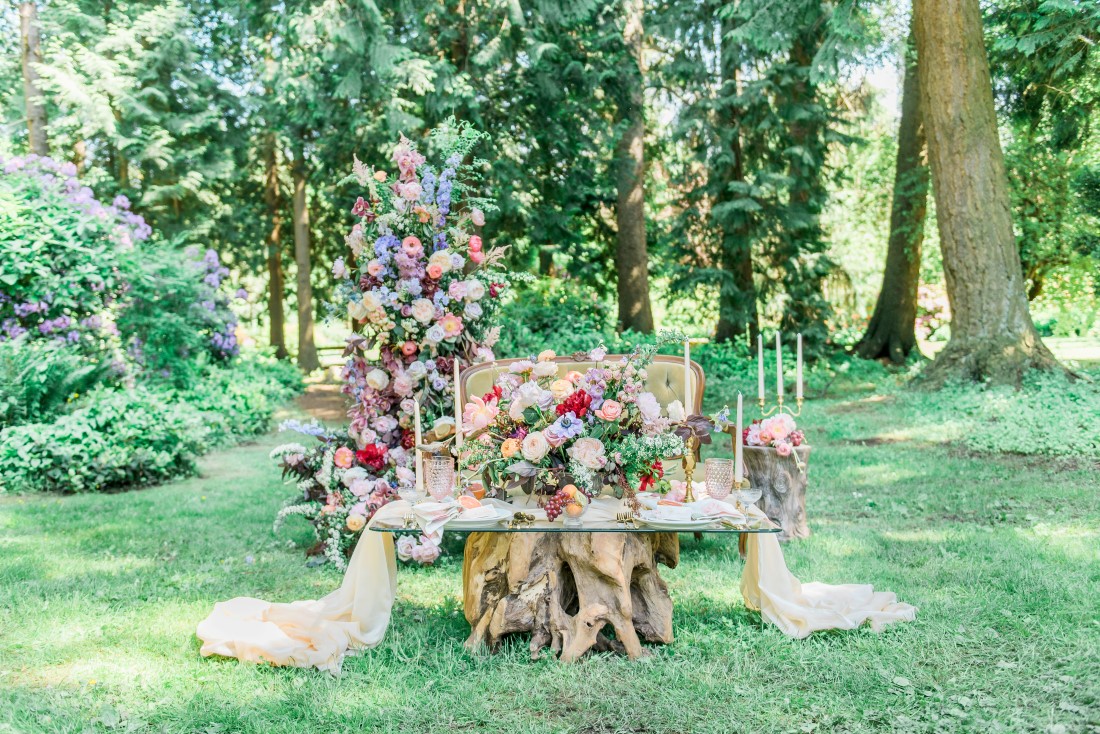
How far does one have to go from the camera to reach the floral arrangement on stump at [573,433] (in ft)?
12.6

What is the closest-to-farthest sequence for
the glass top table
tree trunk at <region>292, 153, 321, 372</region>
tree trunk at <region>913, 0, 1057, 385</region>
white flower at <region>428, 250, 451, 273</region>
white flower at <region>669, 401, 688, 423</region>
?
the glass top table
white flower at <region>669, 401, 688, 423</region>
white flower at <region>428, 250, 451, 273</region>
tree trunk at <region>913, 0, 1057, 385</region>
tree trunk at <region>292, 153, 321, 372</region>

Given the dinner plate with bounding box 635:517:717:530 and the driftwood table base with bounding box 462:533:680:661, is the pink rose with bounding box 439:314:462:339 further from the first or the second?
the dinner plate with bounding box 635:517:717:530

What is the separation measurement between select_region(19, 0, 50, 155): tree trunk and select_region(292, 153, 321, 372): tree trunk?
4992mm

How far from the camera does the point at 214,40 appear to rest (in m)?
18.8

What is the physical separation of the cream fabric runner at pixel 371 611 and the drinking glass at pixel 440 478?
169mm

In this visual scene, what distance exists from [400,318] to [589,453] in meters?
2.33

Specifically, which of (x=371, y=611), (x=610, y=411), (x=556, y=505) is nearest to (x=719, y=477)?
(x=610, y=411)

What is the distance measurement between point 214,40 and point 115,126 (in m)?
4.42

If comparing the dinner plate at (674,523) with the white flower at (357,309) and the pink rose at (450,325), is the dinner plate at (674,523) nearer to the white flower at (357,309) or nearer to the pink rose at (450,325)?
the pink rose at (450,325)

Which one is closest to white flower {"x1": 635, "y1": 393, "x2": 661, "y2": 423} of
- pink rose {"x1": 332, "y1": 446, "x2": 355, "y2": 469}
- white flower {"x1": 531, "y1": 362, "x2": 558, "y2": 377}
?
white flower {"x1": 531, "y1": 362, "x2": 558, "y2": 377}

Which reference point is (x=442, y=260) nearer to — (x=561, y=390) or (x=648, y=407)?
(x=561, y=390)

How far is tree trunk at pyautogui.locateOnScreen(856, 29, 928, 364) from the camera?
14734 millimetres

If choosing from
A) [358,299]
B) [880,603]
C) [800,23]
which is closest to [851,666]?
[880,603]

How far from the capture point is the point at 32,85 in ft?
39.9
